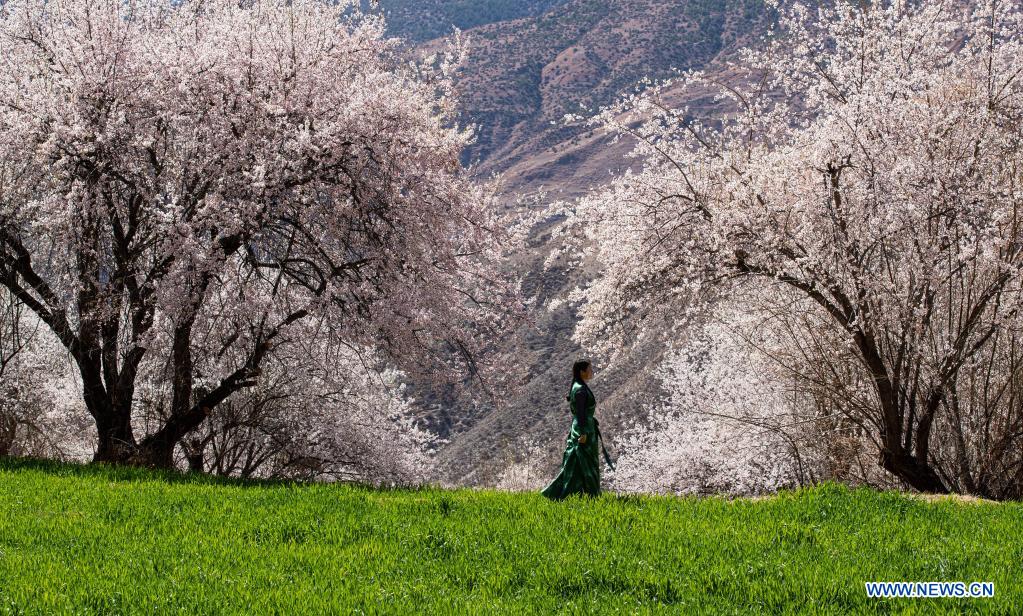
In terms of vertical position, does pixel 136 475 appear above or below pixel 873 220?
below

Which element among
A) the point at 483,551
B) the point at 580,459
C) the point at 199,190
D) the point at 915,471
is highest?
the point at 199,190

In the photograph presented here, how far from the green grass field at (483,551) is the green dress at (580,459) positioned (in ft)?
1.52

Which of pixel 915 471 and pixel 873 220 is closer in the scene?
pixel 873 220

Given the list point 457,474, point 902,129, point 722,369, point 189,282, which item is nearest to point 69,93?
point 189,282

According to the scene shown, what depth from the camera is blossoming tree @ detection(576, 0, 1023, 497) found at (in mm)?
12094

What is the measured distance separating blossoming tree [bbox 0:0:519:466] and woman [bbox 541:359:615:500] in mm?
3700

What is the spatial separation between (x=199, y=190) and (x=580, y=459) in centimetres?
708

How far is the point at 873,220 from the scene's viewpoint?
1173 cm

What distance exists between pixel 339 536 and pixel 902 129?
1007 centimetres

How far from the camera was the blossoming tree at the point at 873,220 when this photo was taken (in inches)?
476

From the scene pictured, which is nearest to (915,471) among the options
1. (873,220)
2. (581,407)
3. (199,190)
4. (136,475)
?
(873,220)

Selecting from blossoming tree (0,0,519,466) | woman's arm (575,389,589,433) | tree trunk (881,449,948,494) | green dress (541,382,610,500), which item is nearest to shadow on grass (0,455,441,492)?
blossoming tree (0,0,519,466)

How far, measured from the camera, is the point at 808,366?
1557 cm

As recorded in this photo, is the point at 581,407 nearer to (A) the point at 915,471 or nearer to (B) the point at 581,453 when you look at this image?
(B) the point at 581,453
